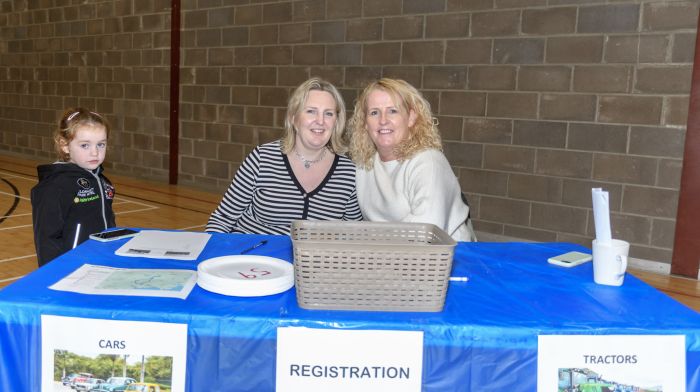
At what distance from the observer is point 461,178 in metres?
4.86

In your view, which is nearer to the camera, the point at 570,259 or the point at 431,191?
the point at 570,259

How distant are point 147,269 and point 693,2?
3521 millimetres

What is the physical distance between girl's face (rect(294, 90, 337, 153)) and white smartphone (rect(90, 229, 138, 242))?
0.78 metres

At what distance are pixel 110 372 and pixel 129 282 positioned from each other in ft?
0.73

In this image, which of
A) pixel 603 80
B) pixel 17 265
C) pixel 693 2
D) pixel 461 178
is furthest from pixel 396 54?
pixel 17 265

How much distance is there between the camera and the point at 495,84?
14.9 feet

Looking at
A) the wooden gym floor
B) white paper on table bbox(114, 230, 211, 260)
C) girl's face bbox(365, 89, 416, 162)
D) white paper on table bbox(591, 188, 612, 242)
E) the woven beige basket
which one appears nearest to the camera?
the woven beige basket

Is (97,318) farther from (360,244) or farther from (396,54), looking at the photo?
(396,54)

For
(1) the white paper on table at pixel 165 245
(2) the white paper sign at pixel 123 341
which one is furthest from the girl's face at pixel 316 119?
(2) the white paper sign at pixel 123 341

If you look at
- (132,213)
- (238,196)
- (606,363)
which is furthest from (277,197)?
(132,213)

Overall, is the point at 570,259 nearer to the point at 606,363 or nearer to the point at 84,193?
the point at 606,363

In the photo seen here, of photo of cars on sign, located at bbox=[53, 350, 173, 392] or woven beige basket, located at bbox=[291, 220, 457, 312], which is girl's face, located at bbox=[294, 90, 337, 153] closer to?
woven beige basket, located at bbox=[291, 220, 457, 312]

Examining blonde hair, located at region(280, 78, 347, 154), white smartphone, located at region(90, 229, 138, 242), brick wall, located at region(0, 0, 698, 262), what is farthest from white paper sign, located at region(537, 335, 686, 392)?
brick wall, located at region(0, 0, 698, 262)

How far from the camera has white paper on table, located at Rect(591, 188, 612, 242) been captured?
4.72ft
